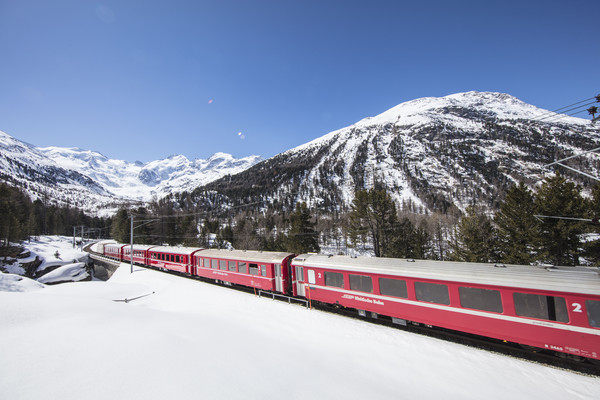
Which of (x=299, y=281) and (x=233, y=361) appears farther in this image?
(x=299, y=281)

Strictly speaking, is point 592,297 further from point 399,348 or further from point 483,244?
point 483,244

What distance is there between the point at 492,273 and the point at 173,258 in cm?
3064

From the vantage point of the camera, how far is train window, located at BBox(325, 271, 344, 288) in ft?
49.0

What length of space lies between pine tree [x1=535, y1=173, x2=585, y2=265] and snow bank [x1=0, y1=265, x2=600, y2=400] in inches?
759

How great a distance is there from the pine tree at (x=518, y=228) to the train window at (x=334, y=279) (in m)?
20.6

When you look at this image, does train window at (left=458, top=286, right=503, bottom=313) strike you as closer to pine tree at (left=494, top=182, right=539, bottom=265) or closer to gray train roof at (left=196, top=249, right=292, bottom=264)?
gray train roof at (left=196, top=249, right=292, bottom=264)

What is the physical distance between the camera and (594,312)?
8.13m

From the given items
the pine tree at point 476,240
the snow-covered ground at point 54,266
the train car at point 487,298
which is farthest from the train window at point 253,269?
the snow-covered ground at point 54,266

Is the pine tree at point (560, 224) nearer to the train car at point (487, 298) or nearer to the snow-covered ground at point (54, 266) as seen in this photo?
the train car at point (487, 298)

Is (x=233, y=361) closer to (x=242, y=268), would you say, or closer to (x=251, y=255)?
(x=251, y=255)

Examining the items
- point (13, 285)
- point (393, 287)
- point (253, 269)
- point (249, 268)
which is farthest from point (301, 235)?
point (13, 285)

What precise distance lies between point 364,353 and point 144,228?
78726 millimetres

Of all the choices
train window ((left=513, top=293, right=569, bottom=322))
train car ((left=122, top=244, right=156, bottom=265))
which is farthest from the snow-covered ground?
train window ((left=513, top=293, right=569, bottom=322))

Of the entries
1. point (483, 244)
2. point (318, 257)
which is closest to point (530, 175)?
point (483, 244)
